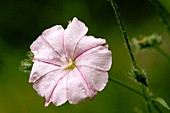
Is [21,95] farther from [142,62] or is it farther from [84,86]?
[84,86]

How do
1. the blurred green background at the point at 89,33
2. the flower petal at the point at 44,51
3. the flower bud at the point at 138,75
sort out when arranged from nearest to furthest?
the flower bud at the point at 138,75 < the flower petal at the point at 44,51 < the blurred green background at the point at 89,33

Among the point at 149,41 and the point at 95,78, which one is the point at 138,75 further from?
the point at 149,41

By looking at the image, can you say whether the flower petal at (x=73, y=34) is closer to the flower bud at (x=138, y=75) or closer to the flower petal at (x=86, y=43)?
the flower petal at (x=86, y=43)

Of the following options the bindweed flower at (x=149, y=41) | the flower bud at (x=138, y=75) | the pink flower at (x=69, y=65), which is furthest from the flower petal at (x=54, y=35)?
the bindweed flower at (x=149, y=41)

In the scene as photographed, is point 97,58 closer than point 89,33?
Yes

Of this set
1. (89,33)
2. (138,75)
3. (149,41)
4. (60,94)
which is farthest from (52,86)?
(89,33)

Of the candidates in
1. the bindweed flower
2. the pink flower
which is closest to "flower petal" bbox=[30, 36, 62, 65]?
the pink flower
